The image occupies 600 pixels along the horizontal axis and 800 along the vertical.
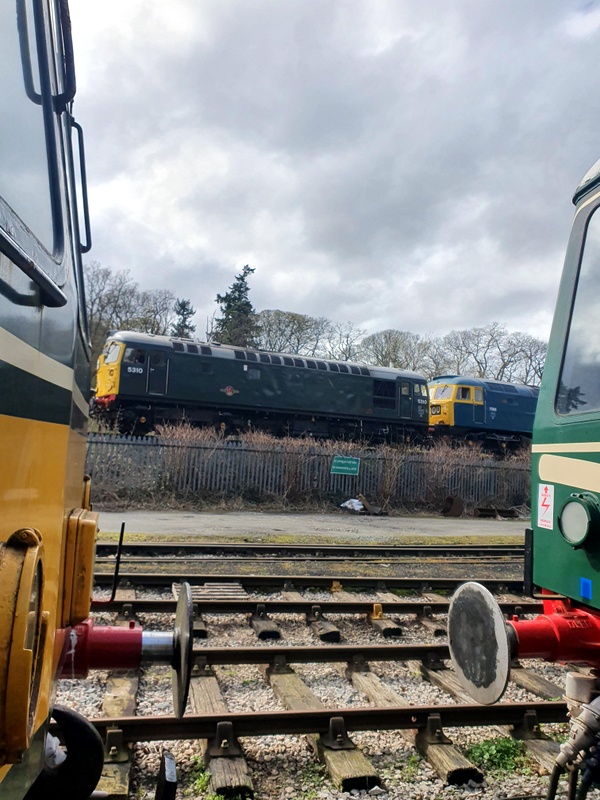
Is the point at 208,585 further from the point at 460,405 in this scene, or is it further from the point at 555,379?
the point at 460,405

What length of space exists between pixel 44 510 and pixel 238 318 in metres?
47.9

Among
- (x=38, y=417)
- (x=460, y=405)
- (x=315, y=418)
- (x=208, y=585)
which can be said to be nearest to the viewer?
(x=38, y=417)

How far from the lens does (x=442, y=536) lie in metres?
13.5

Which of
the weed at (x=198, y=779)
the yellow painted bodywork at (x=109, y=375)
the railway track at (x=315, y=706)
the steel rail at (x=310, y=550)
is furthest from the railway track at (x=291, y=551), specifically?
the yellow painted bodywork at (x=109, y=375)

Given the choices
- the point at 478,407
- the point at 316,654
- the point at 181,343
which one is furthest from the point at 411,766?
the point at 478,407

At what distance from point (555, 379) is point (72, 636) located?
2409mm

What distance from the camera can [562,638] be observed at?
2.72 metres

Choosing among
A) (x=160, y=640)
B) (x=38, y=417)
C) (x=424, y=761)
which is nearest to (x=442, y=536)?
(x=424, y=761)

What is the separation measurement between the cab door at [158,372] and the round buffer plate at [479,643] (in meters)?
18.8

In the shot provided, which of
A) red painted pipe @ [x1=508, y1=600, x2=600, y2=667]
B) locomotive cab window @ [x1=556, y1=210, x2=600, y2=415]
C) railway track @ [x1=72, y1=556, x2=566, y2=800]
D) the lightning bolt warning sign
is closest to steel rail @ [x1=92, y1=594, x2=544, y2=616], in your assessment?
railway track @ [x1=72, y1=556, x2=566, y2=800]

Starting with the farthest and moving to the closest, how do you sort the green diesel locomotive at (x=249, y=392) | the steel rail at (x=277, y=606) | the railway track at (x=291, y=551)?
the green diesel locomotive at (x=249, y=392) → the railway track at (x=291, y=551) → the steel rail at (x=277, y=606)

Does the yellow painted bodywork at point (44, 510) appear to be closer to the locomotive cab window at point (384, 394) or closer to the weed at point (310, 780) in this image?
the weed at point (310, 780)

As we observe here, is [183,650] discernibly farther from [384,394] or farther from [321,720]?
[384,394]

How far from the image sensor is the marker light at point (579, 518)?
8.26 feet
